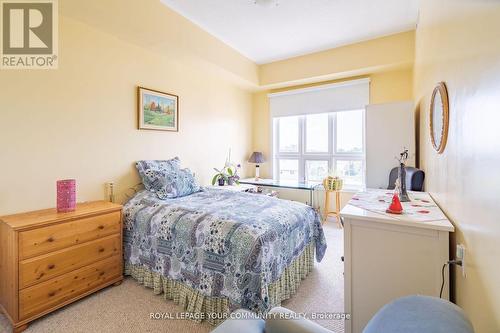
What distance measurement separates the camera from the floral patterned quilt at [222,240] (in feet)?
5.36

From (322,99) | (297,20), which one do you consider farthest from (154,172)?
(322,99)

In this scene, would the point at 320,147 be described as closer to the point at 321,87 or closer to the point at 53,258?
the point at 321,87

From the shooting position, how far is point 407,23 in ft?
10.2

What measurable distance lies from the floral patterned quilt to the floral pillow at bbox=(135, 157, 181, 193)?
16 centimetres

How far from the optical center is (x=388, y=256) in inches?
52.9

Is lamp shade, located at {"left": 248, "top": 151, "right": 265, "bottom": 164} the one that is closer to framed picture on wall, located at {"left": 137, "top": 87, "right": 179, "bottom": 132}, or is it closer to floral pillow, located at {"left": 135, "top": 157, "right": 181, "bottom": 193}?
framed picture on wall, located at {"left": 137, "top": 87, "right": 179, "bottom": 132}

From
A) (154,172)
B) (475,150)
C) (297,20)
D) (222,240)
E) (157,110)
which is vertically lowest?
(222,240)

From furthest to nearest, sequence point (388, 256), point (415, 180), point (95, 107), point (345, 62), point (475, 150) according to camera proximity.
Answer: point (345, 62) → point (95, 107) → point (415, 180) → point (388, 256) → point (475, 150)

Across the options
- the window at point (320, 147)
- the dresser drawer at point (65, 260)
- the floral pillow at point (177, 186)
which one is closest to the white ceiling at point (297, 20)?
the window at point (320, 147)

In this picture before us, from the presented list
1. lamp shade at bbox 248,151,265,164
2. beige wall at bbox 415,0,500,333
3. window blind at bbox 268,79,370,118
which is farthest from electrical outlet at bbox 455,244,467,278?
lamp shade at bbox 248,151,265,164

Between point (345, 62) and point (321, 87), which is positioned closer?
point (345, 62)

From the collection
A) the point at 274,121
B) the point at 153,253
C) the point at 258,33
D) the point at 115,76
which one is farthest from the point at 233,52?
the point at 153,253

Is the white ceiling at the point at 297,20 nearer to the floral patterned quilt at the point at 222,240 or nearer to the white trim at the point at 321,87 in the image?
the white trim at the point at 321,87

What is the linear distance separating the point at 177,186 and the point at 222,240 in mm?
1232
